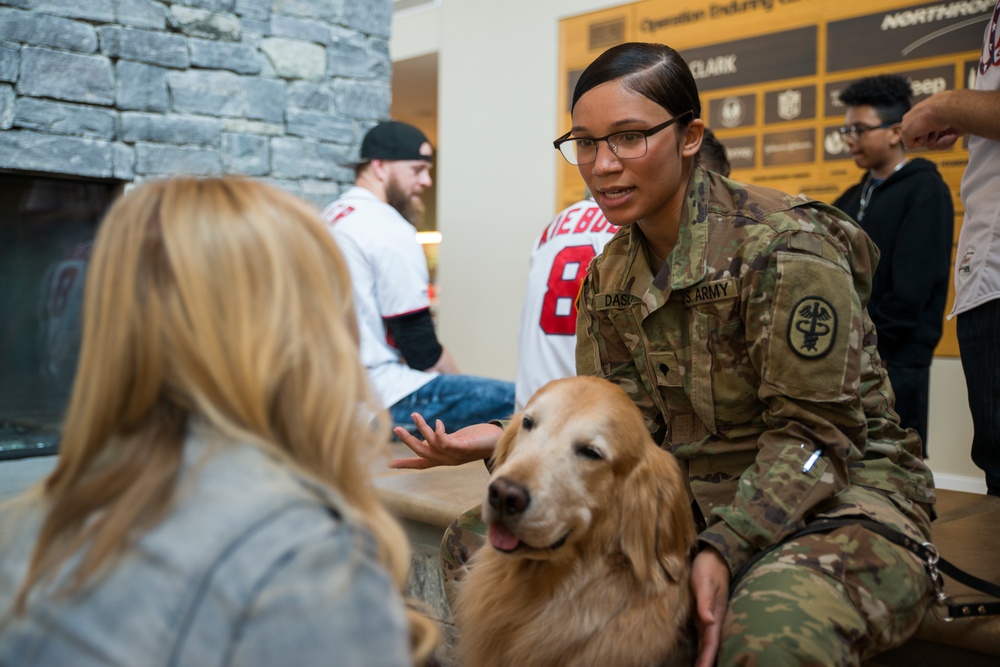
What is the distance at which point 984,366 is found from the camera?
2459mm

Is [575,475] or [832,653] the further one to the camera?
[575,475]

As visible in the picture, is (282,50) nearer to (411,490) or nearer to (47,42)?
(47,42)

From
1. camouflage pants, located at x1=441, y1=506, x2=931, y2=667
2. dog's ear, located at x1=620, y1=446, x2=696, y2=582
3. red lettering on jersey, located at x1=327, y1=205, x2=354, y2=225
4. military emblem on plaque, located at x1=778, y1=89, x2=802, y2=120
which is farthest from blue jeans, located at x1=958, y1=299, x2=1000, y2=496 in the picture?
military emblem on plaque, located at x1=778, y1=89, x2=802, y2=120

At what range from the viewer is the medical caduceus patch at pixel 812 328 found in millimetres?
1855

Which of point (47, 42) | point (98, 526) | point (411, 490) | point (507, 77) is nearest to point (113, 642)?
point (98, 526)

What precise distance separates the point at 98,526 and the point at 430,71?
8537 mm

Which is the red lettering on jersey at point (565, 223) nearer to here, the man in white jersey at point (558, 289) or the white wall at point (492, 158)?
the man in white jersey at point (558, 289)

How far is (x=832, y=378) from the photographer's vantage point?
185cm

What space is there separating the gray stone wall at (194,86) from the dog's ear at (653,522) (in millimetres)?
3433

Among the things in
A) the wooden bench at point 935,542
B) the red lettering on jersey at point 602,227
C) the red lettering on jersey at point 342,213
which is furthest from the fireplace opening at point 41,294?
the red lettering on jersey at point 602,227

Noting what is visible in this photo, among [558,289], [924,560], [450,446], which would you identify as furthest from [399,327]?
[924,560]

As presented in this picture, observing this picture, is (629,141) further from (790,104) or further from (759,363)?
(790,104)

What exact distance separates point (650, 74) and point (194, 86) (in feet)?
12.9

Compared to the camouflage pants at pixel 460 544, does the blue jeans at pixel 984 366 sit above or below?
above
